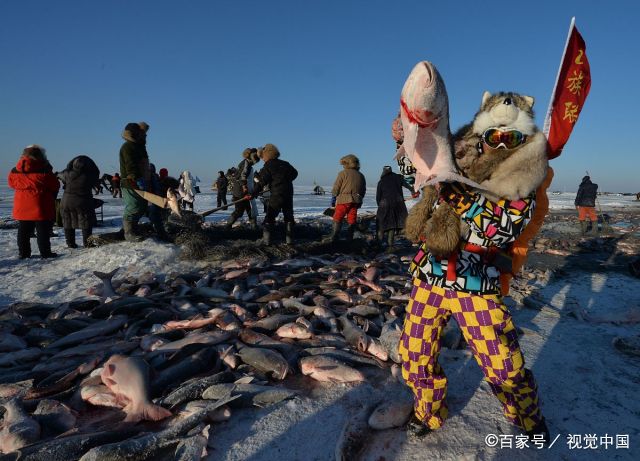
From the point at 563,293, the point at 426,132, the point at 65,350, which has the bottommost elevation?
the point at 563,293

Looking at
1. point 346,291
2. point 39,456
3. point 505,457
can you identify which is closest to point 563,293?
point 346,291

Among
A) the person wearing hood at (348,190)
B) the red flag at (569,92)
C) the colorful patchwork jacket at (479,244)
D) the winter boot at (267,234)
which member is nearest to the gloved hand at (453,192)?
the colorful patchwork jacket at (479,244)

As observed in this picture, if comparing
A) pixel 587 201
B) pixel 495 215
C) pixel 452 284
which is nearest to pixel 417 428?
pixel 452 284

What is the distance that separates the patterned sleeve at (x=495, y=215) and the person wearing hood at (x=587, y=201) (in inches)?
530

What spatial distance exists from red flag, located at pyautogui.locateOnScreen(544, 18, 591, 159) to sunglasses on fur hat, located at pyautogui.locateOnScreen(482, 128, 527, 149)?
6.8 inches

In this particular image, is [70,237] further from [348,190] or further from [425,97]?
[425,97]

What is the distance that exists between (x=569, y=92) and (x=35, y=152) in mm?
8410

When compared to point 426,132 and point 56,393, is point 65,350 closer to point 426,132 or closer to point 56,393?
point 56,393

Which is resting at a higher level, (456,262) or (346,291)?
(456,262)

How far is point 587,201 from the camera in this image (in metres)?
12.6

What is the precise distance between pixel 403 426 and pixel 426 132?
1921 millimetres

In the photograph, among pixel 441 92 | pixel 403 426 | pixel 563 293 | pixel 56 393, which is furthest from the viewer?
pixel 563 293

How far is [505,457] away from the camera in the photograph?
2113 millimetres

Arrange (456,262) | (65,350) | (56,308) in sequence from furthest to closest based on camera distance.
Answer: (56,308) < (65,350) < (456,262)
